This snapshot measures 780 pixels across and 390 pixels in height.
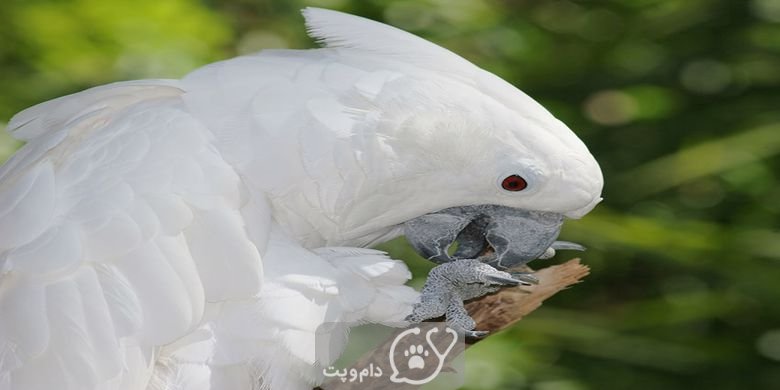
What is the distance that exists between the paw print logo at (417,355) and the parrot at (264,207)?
38 mm

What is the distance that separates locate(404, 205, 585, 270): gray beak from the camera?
7.20 ft

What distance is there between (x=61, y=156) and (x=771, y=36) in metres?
3.09

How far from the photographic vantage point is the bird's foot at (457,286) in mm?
2137

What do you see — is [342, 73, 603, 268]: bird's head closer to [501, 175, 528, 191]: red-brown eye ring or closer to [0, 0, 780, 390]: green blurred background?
[501, 175, 528, 191]: red-brown eye ring

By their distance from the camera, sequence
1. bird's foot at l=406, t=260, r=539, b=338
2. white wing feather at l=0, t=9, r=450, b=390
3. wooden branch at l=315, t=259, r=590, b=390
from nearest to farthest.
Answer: white wing feather at l=0, t=9, r=450, b=390
bird's foot at l=406, t=260, r=539, b=338
wooden branch at l=315, t=259, r=590, b=390

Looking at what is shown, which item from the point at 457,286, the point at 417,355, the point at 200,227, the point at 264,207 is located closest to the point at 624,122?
the point at 457,286

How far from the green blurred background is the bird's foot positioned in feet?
3.47

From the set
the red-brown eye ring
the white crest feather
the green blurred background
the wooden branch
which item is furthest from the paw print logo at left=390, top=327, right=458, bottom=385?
the green blurred background

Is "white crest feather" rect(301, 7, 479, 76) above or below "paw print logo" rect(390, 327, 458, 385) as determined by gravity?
above

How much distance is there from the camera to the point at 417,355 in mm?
2102

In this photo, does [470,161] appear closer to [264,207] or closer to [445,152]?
[445,152]

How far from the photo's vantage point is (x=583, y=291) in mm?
3869

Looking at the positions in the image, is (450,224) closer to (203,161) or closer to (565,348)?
(203,161)

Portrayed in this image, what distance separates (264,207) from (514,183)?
565mm
